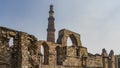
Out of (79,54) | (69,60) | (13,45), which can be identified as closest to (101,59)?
(79,54)

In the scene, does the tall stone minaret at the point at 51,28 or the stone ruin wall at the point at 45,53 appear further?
the tall stone minaret at the point at 51,28

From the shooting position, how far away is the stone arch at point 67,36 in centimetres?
1909

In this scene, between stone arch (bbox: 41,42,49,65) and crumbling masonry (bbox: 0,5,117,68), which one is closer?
crumbling masonry (bbox: 0,5,117,68)

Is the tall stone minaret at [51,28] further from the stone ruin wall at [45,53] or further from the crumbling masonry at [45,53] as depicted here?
the stone ruin wall at [45,53]

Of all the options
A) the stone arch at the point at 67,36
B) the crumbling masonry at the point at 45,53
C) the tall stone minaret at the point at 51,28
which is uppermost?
the tall stone minaret at the point at 51,28

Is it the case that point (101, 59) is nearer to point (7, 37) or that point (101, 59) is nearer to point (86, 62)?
point (86, 62)

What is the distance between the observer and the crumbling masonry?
13203 mm

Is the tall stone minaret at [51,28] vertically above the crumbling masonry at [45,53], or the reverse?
the tall stone minaret at [51,28]

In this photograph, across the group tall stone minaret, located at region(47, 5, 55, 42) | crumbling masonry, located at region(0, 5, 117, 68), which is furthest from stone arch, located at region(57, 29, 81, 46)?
Result: tall stone minaret, located at region(47, 5, 55, 42)

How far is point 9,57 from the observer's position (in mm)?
13203

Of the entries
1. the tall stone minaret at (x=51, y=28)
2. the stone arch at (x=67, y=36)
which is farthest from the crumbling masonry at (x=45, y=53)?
the tall stone minaret at (x=51, y=28)

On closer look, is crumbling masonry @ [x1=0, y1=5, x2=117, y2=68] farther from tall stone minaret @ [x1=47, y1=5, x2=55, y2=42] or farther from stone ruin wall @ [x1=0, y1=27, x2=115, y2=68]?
tall stone minaret @ [x1=47, y1=5, x2=55, y2=42]

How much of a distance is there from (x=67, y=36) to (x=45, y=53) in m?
2.41

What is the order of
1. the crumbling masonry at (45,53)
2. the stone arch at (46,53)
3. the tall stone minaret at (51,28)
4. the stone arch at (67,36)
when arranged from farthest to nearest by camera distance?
1. the tall stone minaret at (51,28)
2. the stone arch at (67,36)
3. the stone arch at (46,53)
4. the crumbling masonry at (45,53)
